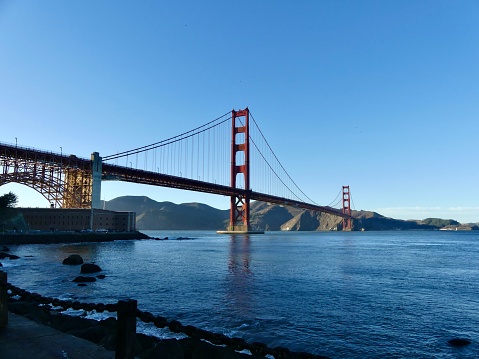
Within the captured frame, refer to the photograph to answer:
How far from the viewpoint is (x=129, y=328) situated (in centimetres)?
396

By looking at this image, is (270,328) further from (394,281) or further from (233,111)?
(233,111)

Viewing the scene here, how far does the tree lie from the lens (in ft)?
189

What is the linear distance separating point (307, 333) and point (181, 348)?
15.3 ft

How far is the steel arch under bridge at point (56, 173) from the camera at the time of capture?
61312mm

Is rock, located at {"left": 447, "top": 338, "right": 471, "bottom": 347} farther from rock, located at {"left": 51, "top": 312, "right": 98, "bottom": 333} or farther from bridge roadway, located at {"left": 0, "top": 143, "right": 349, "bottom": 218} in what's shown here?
bridge roadway, located at {"left": 0, "top": 143, "right": 349, "bottom": 218}

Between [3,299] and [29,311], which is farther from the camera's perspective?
[29,311]

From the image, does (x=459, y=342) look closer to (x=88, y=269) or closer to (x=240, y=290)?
(x=240, y=290)

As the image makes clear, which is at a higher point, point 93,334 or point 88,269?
point 93,334

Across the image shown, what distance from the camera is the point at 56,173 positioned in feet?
227

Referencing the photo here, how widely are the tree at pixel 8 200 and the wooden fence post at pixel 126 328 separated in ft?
213

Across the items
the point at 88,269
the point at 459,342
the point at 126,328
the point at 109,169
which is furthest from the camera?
the point at 109,169

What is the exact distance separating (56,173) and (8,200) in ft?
36.8

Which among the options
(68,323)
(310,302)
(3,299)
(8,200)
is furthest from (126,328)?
(8,200)

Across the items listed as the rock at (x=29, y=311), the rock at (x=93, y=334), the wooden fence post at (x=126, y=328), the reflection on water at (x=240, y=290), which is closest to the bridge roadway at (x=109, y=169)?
the reflection on water at (x=240, y=290)
